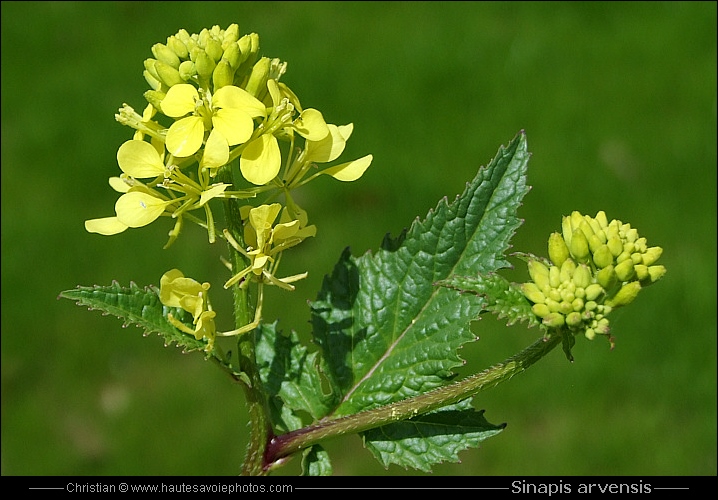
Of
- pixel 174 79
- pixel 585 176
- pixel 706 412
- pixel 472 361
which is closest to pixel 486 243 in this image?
pixel 174 79

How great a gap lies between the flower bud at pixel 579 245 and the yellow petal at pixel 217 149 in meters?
0.67

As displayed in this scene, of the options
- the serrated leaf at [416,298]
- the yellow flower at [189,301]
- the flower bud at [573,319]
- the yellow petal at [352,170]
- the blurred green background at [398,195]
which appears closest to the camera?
the flower bud at [573,319]

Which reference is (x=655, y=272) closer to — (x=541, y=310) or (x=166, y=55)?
(x=541, y=310)

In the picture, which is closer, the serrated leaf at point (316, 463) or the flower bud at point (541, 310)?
the flower bud at point (541, 310)

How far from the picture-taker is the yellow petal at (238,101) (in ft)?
4.77

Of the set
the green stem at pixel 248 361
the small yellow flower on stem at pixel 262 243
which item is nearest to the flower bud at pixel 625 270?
the small yellow flower on stem at pixel 262 243

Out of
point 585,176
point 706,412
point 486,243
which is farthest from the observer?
point 585,176

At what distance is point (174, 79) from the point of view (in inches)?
62.1

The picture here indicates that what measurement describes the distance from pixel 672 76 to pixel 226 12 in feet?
11.2

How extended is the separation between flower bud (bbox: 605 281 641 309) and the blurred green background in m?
2.64

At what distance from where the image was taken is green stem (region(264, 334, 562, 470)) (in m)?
1.46

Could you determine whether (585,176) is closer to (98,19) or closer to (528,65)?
(528,65)

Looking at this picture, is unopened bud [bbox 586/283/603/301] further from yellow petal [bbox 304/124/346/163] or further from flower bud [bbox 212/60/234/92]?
flower bud [bbox 212/60/234/92]

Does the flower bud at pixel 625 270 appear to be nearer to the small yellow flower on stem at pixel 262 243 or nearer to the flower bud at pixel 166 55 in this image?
the small yellow flower on stem at pixel 262 243
